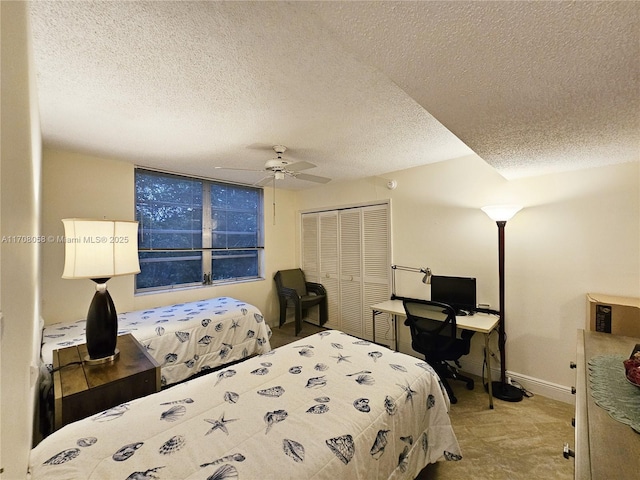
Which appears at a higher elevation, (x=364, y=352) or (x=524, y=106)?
(x=524, y=106)

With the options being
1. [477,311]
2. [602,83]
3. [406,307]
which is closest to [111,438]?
[406,307]

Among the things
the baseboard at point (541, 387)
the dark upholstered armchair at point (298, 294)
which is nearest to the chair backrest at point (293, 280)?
the dark upholstered armchair at point (298, 294)

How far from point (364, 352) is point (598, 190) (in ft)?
8.02

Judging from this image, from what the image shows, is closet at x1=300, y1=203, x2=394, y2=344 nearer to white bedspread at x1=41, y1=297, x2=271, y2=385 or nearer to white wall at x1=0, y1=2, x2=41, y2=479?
white bedspread at x1=41, y1=297, x2=271, y2=385

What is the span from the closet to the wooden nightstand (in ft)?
9.44

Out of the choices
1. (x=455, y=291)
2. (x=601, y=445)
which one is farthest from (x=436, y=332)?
(x=601, y=445)

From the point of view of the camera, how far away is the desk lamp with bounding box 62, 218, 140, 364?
1569 millimetres

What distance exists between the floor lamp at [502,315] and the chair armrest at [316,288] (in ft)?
8.42

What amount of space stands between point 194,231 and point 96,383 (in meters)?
2.66

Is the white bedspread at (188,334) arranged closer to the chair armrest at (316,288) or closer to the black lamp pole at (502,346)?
the chair armrest at (316,288)

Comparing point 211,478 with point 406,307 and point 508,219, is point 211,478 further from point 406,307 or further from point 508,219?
point 508,219

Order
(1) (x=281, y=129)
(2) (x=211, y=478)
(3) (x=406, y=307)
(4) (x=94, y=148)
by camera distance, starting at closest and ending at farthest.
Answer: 1. (2) (x=211, y=478)
2. (1) (x=281, y=129)
3. (3) (x=406, y=307)
4. (4) (x=94, y=148)

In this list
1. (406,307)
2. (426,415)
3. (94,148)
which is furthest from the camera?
(94,148)

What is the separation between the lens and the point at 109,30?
1198 millimetres
